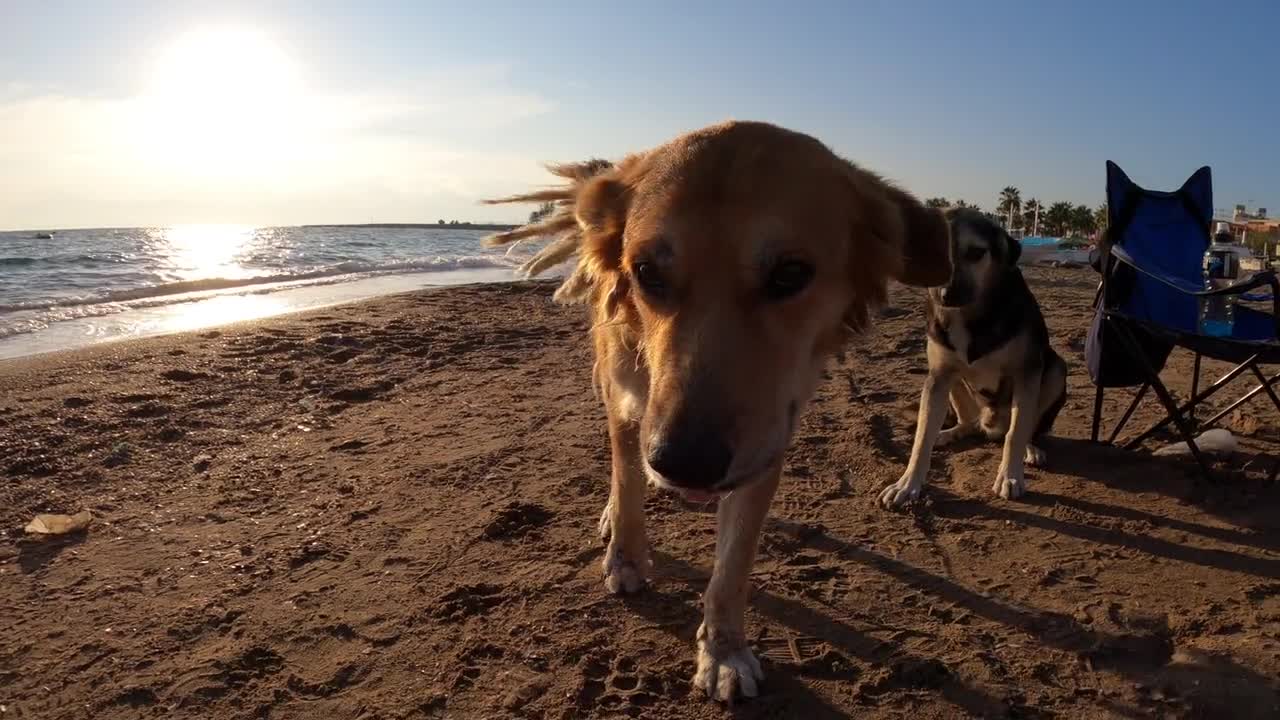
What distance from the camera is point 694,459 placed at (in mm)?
1887

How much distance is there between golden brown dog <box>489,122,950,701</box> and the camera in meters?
2.01

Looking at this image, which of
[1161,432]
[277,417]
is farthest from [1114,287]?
[277,417]

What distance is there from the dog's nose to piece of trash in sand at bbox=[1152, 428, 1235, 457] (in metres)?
3.84

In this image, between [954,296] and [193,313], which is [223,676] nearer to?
[954,296]

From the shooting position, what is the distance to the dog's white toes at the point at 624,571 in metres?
3.16

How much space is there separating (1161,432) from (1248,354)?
1.39 meters

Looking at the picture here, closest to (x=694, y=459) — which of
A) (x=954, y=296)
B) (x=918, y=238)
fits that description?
(x=918, y=238)

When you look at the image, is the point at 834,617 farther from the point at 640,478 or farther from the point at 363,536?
the point at 363,536

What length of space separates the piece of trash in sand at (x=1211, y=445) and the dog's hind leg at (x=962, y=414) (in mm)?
1004

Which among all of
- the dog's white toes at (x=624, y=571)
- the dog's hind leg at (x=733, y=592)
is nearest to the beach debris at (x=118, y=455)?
the dog's white toes at (x=624, y=571)

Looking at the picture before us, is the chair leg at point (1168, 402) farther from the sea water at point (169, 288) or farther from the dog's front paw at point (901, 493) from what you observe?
the sea water at point (169, 288)

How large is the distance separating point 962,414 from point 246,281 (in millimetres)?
15709

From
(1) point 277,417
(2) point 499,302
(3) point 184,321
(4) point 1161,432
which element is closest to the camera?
(4) point 1161,432

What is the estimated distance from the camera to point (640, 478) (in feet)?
10.3
